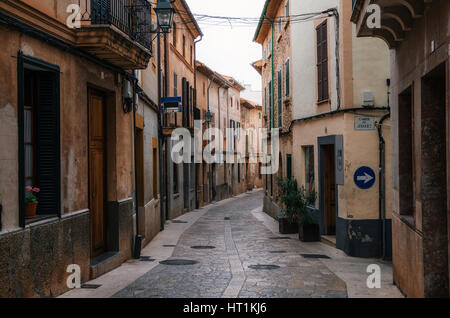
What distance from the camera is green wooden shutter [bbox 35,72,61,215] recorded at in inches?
290

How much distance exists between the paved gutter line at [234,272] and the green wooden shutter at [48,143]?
2874 mm

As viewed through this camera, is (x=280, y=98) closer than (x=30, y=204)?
No

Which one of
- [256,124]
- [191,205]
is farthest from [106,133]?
[256,124]

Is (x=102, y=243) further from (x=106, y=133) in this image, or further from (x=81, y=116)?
(x=81, y=116)

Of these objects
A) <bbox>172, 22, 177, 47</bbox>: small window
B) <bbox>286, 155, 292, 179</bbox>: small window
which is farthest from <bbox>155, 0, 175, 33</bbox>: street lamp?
<bbox>172, 22, 177, 47</bbox>: small window

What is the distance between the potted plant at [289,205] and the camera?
15.1 m

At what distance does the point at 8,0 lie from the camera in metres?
6.01

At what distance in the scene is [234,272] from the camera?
9.69 metres

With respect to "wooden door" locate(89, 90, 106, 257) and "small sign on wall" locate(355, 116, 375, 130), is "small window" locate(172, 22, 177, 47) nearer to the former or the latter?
"small sign on wall" locate(355, 116, 375, 130)

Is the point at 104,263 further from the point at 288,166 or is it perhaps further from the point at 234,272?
the point at 288,166

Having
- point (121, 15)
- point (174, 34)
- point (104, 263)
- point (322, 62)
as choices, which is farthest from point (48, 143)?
point (174, 34)

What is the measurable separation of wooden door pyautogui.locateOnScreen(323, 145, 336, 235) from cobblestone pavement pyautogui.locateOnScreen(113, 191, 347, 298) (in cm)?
106

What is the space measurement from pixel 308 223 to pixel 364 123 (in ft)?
11.6

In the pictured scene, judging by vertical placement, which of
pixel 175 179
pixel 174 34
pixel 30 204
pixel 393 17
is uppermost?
pixel 174 34
